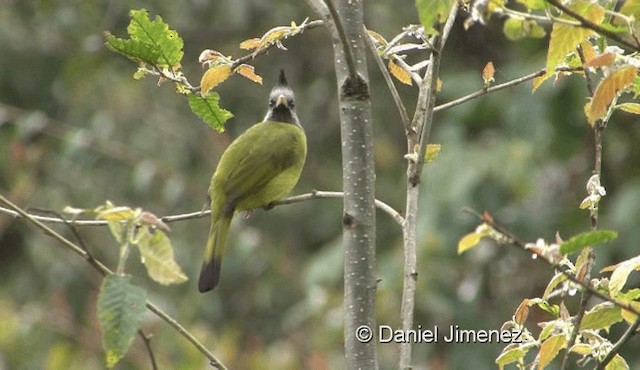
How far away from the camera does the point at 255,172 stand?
12.5 feet

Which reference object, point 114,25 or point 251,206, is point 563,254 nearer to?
point 251,206

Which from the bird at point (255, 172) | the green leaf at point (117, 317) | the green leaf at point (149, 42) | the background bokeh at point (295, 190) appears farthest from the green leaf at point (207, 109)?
the background bokeh at point (295, 190)

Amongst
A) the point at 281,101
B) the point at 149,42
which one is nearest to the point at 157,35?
the point at 149,42

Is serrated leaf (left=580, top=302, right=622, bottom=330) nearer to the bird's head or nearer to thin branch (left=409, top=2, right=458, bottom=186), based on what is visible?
thin branch (left=409, top=2, right=458, bottom=186)

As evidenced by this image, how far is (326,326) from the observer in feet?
17.9

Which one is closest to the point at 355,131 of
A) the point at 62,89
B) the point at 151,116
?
the point at 62,89

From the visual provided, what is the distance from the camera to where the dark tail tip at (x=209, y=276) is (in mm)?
2962

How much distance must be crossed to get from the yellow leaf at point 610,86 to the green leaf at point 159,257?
0.83 m

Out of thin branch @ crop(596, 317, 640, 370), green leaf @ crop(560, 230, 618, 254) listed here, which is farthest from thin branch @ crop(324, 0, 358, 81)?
thin branch @ crop(596, 317, 640, 370)

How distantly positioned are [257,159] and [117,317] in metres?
2.20

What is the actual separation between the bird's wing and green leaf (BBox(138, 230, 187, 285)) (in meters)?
1.55

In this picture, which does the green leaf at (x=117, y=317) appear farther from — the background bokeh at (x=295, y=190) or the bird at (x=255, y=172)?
the background bokeh at (x=295, y=190)

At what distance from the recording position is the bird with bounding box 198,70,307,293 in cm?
360

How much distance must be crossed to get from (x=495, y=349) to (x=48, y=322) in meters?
2.50
